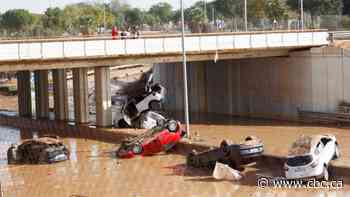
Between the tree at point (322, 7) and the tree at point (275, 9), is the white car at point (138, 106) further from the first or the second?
the tree at point (322, 7)

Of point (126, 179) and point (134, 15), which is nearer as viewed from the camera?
point (126, 179)

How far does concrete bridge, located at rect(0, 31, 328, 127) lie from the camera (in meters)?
33.5

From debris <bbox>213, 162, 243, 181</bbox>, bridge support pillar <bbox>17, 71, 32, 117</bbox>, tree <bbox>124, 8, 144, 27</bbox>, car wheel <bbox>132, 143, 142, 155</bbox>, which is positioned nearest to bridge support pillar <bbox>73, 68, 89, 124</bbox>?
bridge support pillar <bbox>17, 71, 32, 117</bbox>

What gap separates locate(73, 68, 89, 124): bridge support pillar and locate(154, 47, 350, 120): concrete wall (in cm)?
1131

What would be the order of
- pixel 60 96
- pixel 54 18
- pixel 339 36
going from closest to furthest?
pixel 60 96 → pixel 339 36 → pixel 54 18

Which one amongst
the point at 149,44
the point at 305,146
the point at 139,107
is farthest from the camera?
the point at 139,107

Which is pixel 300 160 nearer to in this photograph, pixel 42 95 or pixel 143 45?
pixel 143 45

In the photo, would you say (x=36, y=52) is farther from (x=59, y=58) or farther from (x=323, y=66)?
(x=323, y=66)

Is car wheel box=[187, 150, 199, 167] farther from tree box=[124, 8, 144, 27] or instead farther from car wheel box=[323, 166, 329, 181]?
tree box=[124, 8, 144, 27]

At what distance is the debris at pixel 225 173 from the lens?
2406 cm

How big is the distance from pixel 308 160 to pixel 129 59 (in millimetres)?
17726

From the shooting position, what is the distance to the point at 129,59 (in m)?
37.8

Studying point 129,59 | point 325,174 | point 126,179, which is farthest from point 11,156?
point 325,174

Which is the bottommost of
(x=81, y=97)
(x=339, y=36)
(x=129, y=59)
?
(x=81, y=97)
